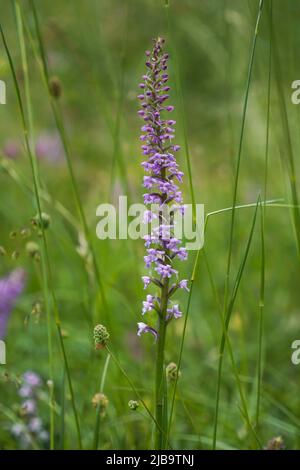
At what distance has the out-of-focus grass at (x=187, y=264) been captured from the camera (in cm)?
247

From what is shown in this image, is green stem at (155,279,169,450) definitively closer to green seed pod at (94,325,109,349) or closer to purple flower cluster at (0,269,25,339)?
green seed pod at (94,325,109,349)

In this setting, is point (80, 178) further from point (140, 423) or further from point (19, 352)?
point (140, 423)

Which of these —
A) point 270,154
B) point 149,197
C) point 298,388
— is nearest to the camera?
point 149,197

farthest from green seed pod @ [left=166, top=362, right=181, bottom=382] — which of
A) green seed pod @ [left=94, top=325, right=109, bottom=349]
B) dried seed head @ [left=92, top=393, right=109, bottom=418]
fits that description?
green seed pod @ [left=94, top=325, right=109, bottom=349]

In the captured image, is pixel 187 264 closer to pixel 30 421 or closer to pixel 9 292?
pixel 9 292

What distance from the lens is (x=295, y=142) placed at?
417cm

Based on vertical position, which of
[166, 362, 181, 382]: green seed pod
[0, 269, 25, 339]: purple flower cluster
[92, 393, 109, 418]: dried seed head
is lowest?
[92, 393, 109, 418]: dried seed head

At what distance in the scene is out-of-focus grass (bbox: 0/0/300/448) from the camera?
8.10 ft

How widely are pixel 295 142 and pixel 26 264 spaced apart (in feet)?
6.26

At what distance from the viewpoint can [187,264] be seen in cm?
358

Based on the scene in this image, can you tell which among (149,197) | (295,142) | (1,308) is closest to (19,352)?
(1,308)

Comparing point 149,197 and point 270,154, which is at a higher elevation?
point 270,154

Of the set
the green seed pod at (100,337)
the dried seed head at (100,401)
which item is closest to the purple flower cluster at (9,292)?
the dried seed head at (100,401)

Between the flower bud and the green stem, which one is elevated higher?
the flower bud
